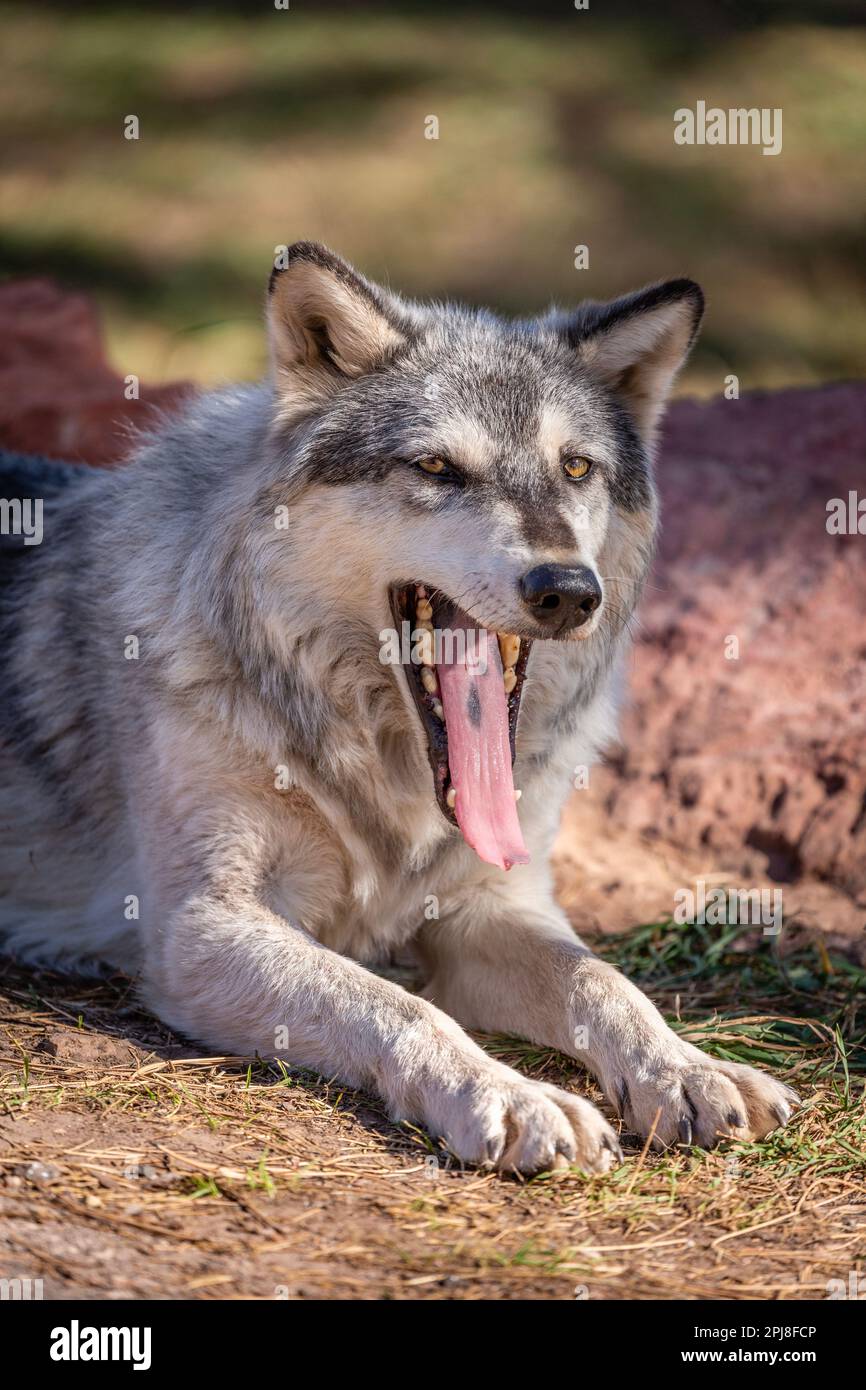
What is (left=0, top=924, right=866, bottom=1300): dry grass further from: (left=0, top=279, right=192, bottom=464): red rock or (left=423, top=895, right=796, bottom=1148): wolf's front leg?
(left=0, top=279, right=192, bottom=464): red rock

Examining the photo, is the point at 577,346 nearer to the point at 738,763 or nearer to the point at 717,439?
the point at 738,763

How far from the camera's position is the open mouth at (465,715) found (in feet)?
12.5

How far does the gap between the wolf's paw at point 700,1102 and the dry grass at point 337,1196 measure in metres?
0.05

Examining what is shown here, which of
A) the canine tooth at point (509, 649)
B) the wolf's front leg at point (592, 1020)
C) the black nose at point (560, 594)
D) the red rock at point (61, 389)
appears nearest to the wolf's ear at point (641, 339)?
the canine tooth at point (509, 649)

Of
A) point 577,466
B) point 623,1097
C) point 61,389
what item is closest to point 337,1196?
point 623,1097

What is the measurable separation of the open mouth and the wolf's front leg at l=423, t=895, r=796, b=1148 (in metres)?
0.33

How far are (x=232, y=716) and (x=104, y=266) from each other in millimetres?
7767

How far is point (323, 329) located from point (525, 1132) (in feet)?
7.43

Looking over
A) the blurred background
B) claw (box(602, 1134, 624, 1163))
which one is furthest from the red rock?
claw (box(602, 1134, 624, 1163))

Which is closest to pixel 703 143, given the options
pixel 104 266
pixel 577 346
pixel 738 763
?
pixel 104 266

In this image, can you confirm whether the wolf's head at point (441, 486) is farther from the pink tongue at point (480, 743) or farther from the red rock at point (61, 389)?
the red rock at point (61, 389)

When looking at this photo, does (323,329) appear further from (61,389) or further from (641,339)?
(61,389)

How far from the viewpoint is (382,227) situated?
11.3 meters

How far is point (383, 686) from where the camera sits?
3967mm
